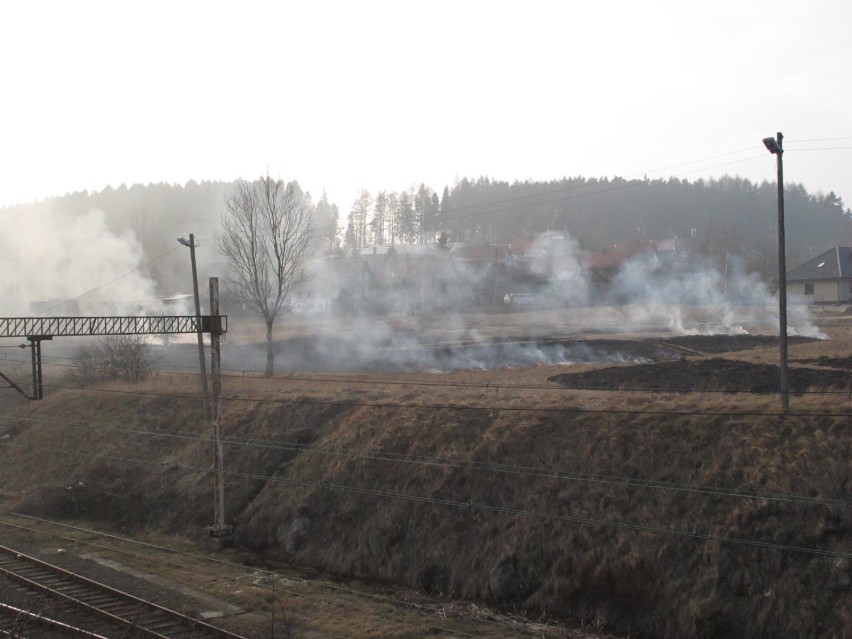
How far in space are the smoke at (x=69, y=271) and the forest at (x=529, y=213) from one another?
25860 mm

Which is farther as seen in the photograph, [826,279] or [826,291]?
[826,291]

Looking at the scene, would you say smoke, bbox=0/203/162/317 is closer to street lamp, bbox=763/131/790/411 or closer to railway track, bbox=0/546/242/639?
railway track, bbox=0/546/242/639

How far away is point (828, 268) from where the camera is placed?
60.9m

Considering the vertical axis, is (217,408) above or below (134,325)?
below

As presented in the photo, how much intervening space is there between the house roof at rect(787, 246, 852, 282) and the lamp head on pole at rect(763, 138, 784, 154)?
1838 inches

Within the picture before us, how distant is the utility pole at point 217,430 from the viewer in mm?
21547

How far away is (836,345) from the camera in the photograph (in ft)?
116

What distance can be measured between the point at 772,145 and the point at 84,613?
20.2 m

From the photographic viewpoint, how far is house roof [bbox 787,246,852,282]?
59781mm

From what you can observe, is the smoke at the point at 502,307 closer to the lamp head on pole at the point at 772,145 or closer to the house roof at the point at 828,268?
the house roof at the point at 828,268

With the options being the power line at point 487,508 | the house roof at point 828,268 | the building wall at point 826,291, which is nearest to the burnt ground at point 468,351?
the power line at point 487,508

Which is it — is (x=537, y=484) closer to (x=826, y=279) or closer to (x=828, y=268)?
(x=826, y=279)

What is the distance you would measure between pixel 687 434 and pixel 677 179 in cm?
13797

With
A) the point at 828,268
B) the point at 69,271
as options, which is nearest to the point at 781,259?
the point at 828,268
